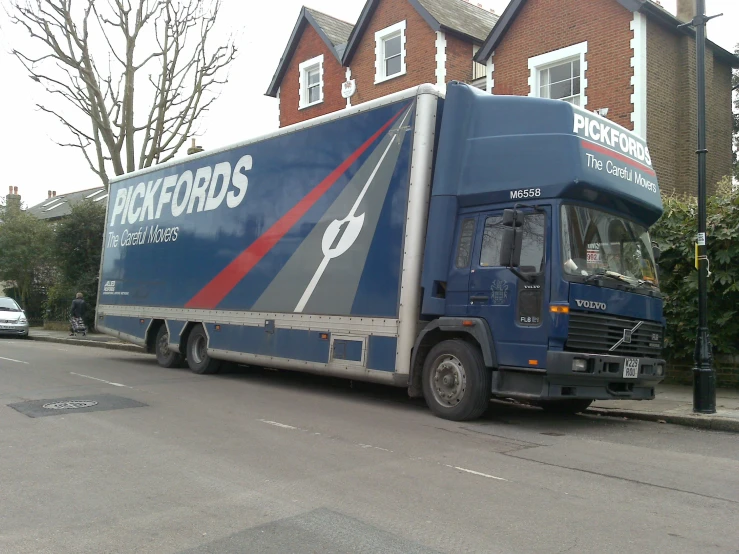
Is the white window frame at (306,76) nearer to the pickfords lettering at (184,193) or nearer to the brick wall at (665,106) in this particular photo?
the pickfords lettering at (184,193)

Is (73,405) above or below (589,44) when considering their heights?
below

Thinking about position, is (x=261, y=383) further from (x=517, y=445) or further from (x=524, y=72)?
(x=524, y=72)

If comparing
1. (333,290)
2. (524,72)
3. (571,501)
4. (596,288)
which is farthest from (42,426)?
(524,72)

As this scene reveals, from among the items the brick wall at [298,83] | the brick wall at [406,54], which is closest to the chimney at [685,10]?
the brick wall at [406,54]

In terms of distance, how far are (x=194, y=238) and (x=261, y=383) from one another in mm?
3107

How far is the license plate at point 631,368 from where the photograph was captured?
822 centimetres

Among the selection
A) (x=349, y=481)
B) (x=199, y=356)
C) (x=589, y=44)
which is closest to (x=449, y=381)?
(x=349, y=481)

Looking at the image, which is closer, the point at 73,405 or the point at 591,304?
the point at 591,304

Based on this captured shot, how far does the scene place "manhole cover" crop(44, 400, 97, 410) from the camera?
30.2ft

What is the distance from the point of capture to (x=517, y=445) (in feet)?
24.1

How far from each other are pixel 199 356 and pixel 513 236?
7637mm

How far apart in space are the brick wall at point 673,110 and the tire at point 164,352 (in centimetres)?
1137

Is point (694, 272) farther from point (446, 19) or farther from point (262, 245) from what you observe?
point (446, 19)

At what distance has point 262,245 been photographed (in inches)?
453
